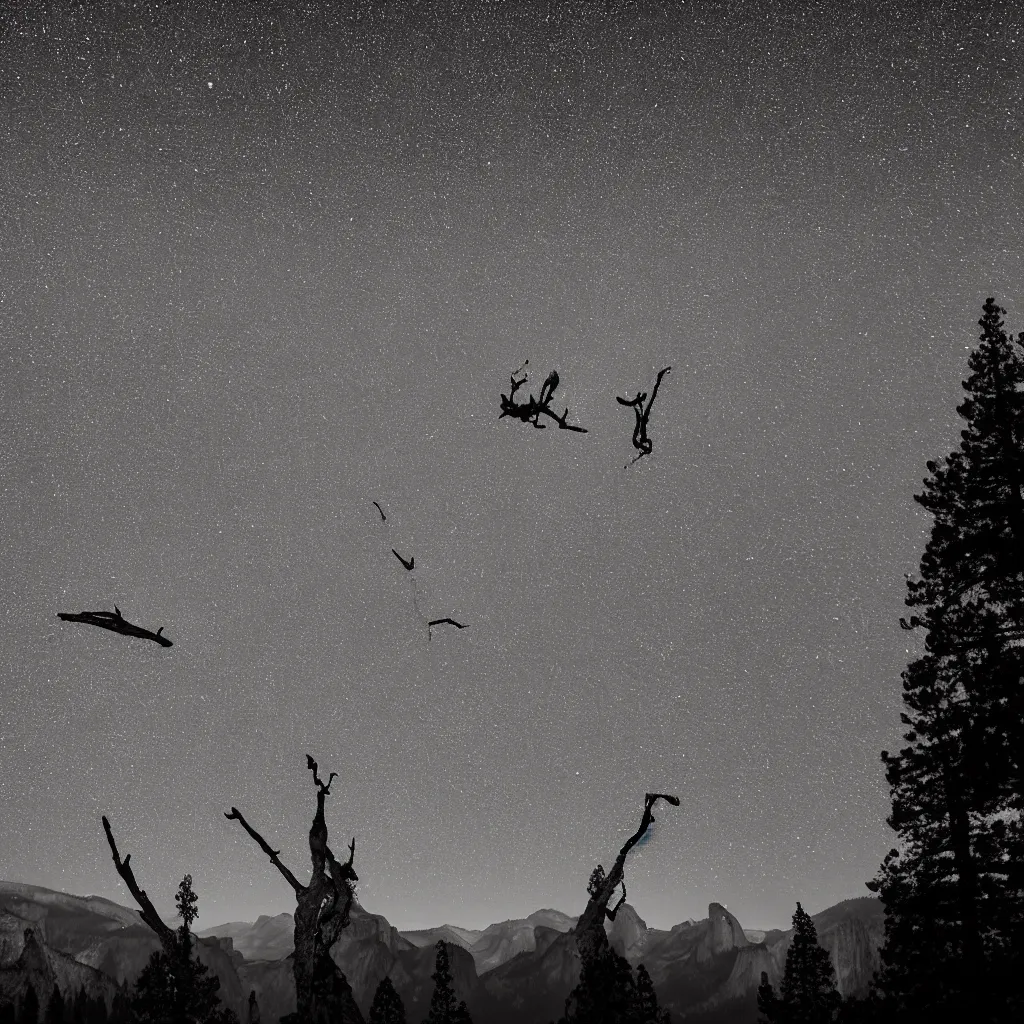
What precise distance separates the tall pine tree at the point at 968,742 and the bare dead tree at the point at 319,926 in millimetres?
13442

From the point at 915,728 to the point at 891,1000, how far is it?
673 centimetres

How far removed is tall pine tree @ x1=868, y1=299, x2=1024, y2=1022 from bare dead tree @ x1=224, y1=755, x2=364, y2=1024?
1344 centimetres

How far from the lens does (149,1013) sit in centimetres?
4300

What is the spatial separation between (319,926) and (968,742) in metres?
14.9

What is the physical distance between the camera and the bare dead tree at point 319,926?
38.0 ft

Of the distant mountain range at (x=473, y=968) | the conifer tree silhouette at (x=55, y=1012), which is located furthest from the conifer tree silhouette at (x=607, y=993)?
the distant mountain range at (x=473, y=968)

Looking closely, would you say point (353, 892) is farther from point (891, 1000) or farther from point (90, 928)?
point (90, 928)

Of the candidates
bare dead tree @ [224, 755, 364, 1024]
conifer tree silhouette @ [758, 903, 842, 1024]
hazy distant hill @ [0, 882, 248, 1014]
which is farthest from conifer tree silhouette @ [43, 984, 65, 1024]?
bare dead tree @ [224, 755, 364, 1024]

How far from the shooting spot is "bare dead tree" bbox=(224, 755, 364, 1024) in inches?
456

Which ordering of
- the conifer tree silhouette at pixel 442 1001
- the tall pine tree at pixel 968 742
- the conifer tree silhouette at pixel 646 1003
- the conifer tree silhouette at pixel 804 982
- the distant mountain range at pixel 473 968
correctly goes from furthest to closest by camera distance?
the distant mountain range at pixel 473 968 < the conifer tree silhouette at pixel 442 1001 < the conifer tree silhouette at pixel 646 1003 < the conifer tree silhouette at pixel 804 982 < the tall pine tree at pixel 968 742

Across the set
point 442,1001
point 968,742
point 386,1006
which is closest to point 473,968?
point 386,1006

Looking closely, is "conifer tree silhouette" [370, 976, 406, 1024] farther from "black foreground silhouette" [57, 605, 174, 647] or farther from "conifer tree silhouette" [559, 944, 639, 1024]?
"black foreground silhouette" [57, 605, 174, 647]

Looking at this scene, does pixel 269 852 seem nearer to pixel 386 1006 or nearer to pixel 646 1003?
pixel 646 1003

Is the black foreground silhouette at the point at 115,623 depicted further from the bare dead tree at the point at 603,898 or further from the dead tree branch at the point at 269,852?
the bare dead tree at the point at 603,898
